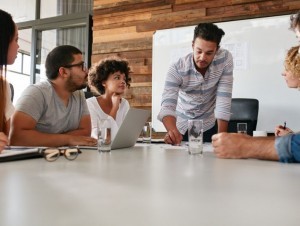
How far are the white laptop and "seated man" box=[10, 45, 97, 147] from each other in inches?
6.7

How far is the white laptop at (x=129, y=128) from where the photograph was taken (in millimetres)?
1253

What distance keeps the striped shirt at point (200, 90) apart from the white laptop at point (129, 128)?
61 cm

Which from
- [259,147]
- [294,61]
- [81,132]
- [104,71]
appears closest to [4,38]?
[81,132]

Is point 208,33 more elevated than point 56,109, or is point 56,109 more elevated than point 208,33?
point 208,33

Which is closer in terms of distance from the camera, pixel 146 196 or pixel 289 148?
pixel 146 196

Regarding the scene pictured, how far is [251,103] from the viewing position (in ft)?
7.66

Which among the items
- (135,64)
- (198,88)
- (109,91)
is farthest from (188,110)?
(135,64)

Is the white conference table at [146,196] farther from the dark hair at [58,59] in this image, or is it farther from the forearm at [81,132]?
the dark hair at [58,59]

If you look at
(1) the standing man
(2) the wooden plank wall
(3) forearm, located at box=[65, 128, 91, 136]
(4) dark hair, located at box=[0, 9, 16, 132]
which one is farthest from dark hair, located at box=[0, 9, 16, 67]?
(2) the wooden plank wall

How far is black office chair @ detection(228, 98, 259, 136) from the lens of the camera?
7.58ft

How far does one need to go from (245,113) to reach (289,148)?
54.6 inches

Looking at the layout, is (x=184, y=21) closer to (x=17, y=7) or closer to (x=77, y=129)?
(x=77, y=129)

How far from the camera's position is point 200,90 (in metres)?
2.15

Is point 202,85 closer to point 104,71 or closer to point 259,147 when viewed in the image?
point 104,71
